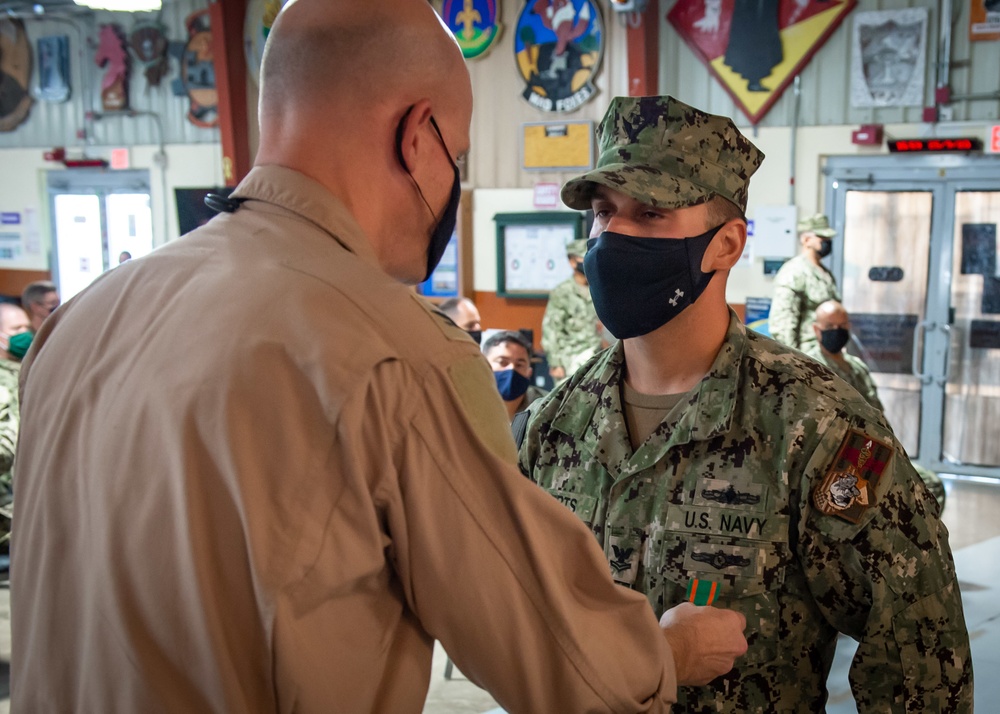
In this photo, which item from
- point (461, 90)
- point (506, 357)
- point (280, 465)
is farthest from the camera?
point (506, 357)

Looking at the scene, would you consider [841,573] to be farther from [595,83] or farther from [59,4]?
[59,4]

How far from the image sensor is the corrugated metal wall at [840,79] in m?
6.84

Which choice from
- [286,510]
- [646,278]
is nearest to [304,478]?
[286,510]

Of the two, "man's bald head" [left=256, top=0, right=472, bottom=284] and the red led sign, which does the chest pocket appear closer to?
"man's bald head" [left=256, top=0, right=472, bottom=284]

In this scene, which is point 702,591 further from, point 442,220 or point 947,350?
point 947,350

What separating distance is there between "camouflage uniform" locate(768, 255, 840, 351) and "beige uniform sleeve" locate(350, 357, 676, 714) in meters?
5.94

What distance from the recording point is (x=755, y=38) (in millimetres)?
7559

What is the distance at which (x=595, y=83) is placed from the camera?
8312 mm

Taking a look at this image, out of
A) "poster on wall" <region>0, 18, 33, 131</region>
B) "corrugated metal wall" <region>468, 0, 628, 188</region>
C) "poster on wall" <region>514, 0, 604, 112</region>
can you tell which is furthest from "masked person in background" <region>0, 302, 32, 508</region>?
"poster on wall" <region>0, 18, 33, 131</region>

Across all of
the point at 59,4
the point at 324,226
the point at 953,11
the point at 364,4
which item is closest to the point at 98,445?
the point at 324,226

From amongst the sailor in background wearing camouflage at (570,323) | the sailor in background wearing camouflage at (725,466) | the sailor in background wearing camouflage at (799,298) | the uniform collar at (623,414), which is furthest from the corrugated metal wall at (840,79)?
the uniform collar at (623,414)

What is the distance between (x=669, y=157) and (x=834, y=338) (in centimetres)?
325

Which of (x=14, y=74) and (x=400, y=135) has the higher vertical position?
(x=14, y=74)

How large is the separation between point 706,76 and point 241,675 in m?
7.57
